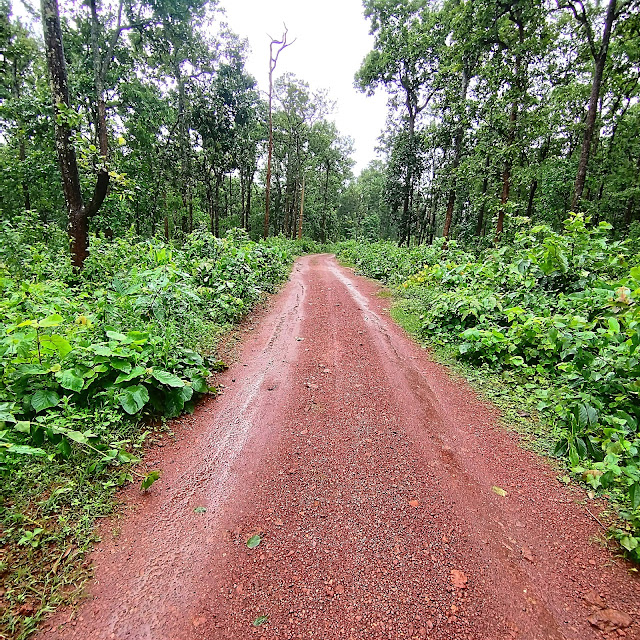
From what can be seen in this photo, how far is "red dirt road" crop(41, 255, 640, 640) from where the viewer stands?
1835 millimetres

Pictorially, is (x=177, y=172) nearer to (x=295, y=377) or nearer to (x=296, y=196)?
(x=296, y=196)

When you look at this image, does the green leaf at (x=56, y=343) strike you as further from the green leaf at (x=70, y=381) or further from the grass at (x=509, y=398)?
the grass at (x=509, y=398)

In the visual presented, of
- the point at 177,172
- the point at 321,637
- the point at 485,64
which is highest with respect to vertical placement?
the point at 485,64

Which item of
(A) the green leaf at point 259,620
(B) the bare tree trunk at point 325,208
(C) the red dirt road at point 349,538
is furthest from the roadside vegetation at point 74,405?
(B) the bare tree trunk at point 325,208

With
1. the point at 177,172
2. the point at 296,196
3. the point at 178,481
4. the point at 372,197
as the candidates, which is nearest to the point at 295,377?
the point at 178,481

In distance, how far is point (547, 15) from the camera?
34.0ft

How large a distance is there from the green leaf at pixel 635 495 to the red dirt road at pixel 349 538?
388 mm

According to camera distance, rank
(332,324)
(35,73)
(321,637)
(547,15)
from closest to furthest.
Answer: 1. (321,637)
2. (332,324)
3. (547,15)
4. (35,73)

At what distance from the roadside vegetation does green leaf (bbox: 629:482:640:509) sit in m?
3.44

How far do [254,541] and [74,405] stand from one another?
200cm

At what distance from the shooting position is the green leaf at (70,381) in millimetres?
2877

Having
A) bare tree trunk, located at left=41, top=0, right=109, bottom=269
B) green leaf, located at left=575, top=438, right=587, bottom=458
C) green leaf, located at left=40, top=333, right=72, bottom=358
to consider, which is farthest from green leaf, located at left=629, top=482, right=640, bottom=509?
bare tree trunk, located at left=41, top=0, right=109, bottom=269

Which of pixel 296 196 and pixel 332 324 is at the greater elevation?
pixel 296 196

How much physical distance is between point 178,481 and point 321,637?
1635 millimetres
